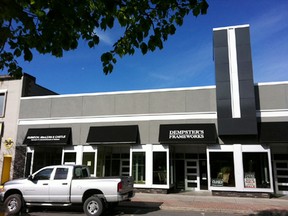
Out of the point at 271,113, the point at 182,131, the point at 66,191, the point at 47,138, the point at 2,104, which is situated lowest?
the point at 66,191

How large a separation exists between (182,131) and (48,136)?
9.39m

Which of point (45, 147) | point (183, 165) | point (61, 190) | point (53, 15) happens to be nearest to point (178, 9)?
point (53, 15)

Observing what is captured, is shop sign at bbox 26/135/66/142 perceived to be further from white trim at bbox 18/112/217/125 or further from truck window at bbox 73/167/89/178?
truck window at bbox 73/167/89/178

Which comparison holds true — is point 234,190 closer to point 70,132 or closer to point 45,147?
point 70,132

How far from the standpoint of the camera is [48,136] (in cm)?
2131

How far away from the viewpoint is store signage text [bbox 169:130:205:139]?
1858 cm

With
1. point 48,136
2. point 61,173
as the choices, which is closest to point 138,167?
point 48,136

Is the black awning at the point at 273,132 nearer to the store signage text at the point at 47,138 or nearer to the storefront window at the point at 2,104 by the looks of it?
the store signage text at the point at 47,138

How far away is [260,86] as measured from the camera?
18.8 meters

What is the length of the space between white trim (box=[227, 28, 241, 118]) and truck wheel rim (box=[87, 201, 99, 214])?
10462mm

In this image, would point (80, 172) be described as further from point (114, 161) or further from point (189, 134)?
point (114, 161)

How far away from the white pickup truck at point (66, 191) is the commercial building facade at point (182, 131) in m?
7.28

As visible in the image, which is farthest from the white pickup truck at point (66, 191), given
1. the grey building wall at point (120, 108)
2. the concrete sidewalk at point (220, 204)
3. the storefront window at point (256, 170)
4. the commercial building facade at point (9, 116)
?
the commercial building facade at point (9, 116)

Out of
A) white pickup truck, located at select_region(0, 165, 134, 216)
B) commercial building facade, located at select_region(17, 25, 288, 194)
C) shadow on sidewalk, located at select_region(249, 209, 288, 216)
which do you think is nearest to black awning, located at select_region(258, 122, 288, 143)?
commercial building facade, located at select_region(17, 25, 288, 194)
